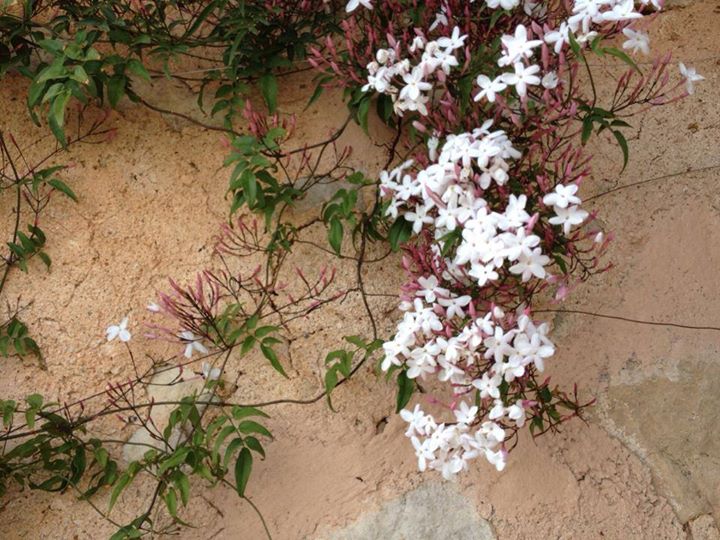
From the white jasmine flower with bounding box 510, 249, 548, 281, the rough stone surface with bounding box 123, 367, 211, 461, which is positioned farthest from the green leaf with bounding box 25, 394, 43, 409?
the white jasmine flower with bounding box 510, 249, 548, 281

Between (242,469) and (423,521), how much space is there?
55cm

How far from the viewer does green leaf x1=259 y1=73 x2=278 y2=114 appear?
107 inches

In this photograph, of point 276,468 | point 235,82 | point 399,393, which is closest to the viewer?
point 399,393

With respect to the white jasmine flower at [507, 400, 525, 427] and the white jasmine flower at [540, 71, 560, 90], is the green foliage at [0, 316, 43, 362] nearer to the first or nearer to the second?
the white jasmine flower at [507, 400, 525, 427]

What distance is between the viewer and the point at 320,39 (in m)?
2.84

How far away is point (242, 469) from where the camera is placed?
7.88 feet

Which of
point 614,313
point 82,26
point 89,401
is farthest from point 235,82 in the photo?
point 614,313

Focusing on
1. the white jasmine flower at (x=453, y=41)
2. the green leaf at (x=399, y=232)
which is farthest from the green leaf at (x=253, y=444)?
the white jasmine flower at (x=453, y=41)

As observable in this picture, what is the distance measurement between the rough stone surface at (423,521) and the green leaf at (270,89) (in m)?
1.22

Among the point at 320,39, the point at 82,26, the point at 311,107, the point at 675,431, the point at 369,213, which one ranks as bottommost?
the point at 675,431

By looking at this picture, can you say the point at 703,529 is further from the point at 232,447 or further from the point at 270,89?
the point at 270,89

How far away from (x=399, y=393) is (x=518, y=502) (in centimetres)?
50

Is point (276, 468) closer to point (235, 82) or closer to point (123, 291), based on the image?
point (123, 291)

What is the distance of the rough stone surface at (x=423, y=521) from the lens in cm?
254
